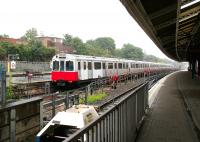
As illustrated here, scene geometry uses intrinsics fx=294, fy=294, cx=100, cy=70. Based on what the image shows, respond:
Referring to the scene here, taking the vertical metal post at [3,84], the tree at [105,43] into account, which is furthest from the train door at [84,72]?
the tree at [105,43]

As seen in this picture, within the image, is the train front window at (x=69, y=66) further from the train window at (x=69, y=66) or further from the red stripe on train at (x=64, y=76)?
the red stripe on train at (x=64, y=76)

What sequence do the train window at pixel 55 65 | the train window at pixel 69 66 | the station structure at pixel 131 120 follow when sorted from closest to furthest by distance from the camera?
1. the station structure at pixel 131 120
2. the train window at pixel 69 66
3. the train window at pixel 55 65

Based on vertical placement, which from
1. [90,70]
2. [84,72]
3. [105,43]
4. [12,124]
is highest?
[105,43]

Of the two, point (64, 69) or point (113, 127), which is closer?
point (113, 127)

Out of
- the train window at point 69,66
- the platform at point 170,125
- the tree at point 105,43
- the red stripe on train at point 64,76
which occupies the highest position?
the tree at point 105,43

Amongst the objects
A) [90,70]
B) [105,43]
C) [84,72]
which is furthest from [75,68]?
[105,43]

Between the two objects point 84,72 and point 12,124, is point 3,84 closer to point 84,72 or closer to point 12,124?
point 12,124

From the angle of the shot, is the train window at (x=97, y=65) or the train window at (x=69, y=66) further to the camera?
the train window at (x=97, y=65)

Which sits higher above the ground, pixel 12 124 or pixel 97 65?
pixel 97 65

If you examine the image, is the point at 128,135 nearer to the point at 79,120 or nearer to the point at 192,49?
the point at 79,120

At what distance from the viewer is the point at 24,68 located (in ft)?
147

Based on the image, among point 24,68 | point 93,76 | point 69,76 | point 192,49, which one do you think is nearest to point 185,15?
point 69,76

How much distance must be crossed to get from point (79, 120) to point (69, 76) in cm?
1673

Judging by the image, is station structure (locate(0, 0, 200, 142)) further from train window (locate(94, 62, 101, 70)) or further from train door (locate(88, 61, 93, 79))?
train window (locate(94, 62, 101, 70))
